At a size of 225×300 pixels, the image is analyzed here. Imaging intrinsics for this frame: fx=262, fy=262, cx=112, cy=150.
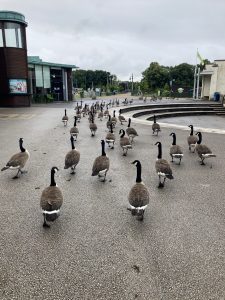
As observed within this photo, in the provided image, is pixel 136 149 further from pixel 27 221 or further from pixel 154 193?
pixel 27 221

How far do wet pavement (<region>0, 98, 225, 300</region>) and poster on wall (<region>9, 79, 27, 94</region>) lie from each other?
96.8 ft

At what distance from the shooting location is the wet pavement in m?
4.29

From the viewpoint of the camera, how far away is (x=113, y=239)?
18.4 ft

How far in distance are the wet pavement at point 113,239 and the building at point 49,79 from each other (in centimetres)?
4318

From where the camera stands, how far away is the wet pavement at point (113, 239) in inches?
169

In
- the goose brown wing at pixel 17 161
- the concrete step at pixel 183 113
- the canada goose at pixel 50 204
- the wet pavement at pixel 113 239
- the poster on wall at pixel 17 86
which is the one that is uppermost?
the poster on wall at pixel 17 86

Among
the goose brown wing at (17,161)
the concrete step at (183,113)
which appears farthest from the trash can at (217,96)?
the goose brown wing at (17,161)

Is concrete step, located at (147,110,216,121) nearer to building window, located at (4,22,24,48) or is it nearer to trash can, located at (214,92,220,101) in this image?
trash can, located at (214,92,220,101)

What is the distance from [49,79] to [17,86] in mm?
15961

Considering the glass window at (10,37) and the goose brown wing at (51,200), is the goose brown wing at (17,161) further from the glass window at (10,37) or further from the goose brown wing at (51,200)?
the glass window at (10,37)

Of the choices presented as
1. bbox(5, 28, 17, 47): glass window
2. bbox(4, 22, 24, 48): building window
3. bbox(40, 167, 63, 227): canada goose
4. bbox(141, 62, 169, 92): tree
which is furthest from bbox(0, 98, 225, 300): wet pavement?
bbox(141, 62, 169, 92): tree

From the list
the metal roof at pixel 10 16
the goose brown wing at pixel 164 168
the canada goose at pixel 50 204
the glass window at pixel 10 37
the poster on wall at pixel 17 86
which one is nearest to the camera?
the canada goose at pixel 50 204

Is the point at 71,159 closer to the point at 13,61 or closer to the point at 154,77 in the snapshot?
the point at 13,61

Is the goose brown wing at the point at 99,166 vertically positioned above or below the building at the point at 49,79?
below
